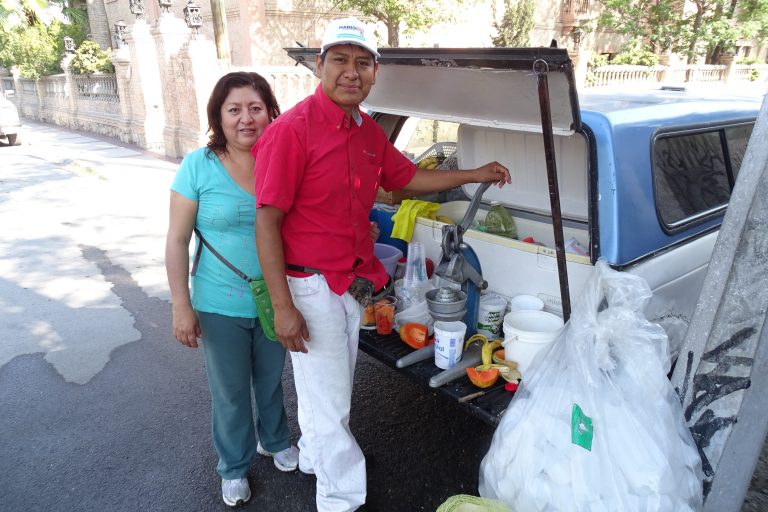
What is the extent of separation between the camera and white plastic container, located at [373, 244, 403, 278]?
2.97 m

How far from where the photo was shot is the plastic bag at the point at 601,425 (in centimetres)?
172

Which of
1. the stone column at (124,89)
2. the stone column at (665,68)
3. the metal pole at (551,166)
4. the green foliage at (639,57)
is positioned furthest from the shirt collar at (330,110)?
the green foliage at (639,57)

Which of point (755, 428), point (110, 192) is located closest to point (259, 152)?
point (755, 428)

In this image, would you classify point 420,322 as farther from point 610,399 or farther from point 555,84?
point 555,84

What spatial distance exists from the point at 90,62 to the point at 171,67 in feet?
26.7

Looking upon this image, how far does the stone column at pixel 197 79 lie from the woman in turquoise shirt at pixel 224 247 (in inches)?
362

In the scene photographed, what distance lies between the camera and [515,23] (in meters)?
19.8

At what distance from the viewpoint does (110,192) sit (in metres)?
8.91

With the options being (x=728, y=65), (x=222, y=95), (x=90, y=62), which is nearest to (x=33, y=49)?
(x=90, y=62)

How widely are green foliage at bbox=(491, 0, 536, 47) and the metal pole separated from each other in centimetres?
1947

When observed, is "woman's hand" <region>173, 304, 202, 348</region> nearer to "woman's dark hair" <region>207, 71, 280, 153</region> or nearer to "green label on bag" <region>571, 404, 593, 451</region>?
"woman's dark hair" <region>207, 71, 280, 153</region>

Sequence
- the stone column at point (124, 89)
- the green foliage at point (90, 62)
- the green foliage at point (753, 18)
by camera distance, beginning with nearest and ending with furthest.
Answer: the stone column at point (124, 89)
the green foliage at point (753, 18)
the green foliage at point (90, 62)

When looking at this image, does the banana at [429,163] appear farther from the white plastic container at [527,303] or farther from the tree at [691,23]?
the tree at [691,23]

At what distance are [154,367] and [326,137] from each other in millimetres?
2552
